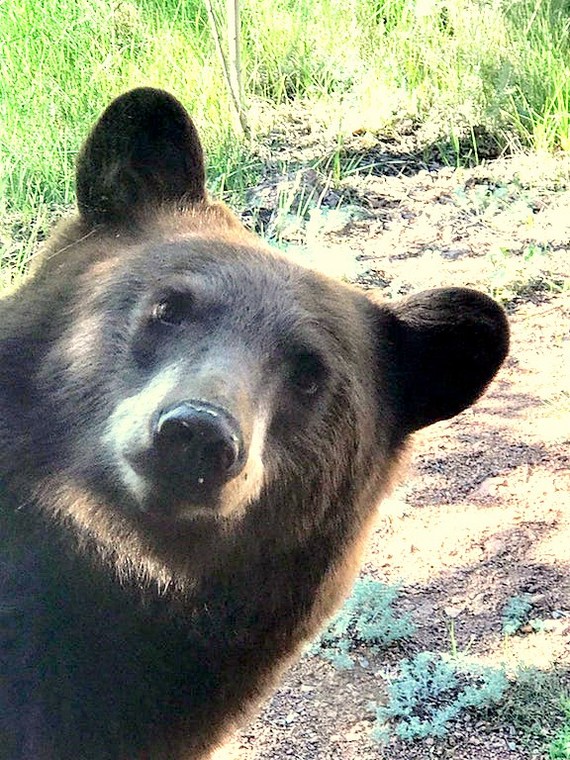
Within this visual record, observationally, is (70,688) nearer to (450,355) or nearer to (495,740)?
(450,355)

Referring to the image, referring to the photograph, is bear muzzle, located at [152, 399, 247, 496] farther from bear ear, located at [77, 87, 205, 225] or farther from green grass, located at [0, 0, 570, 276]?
green grass, located at [0, 0, 570, 276]

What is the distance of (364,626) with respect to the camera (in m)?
3.79

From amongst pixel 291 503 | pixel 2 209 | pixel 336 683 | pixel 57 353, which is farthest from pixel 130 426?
pixel 2 209

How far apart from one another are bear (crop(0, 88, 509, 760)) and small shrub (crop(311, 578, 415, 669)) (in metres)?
0.96

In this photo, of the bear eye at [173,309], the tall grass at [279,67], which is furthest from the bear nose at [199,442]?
the tall grass at [279,67]

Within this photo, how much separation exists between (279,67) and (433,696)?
5572mm

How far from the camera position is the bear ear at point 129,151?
2742mm

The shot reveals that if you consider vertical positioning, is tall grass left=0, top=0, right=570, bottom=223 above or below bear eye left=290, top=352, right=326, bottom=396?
below

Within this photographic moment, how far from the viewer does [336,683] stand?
3.64 meters

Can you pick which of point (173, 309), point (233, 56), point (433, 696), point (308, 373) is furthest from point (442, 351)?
point (233, 56)

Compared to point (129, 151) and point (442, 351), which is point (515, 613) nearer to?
point (442, 351)

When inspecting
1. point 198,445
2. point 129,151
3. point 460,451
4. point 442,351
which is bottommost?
point 460,451

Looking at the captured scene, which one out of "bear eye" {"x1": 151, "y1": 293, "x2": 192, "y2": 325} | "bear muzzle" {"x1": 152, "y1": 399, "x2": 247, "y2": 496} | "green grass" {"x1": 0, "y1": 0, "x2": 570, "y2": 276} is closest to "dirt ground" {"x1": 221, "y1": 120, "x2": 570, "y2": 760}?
"green grass" {"x1": 0, "y1": 0, "x2": 570, "y2": 276}

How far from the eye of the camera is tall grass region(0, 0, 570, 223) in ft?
21.0
